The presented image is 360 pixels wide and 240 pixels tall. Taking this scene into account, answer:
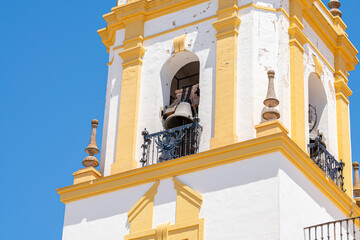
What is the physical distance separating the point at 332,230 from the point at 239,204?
2.14 m

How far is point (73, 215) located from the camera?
20375 mm

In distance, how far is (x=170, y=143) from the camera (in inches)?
795

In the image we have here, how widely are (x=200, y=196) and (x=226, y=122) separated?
1475mm

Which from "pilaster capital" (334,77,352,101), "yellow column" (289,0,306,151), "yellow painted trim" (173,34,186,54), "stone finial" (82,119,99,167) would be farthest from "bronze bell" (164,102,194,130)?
"pilaster capital" (334,77,352,101)

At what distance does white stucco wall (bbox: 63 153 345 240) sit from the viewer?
18.3m

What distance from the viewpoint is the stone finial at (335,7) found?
2358 centimetres

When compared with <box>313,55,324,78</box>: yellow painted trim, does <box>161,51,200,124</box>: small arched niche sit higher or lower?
lower

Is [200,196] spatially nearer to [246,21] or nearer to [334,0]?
[246,21]

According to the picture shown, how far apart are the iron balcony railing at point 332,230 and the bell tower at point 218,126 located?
0.49 ft

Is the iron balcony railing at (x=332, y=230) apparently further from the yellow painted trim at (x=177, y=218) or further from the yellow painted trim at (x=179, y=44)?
the yellow painted trim at (x=179, y=44)

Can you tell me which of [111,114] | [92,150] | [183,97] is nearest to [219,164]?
[183,97]

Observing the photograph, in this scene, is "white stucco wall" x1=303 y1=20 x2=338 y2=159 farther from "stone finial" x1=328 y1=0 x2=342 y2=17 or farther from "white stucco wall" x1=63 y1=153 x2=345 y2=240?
"white stucco wall" x1=63 y1=153 x2=345 y2=240

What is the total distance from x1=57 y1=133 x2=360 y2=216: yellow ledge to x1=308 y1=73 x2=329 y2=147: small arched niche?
5.86ft

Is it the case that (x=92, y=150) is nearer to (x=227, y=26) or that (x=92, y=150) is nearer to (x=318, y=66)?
(x=227, y=26)
